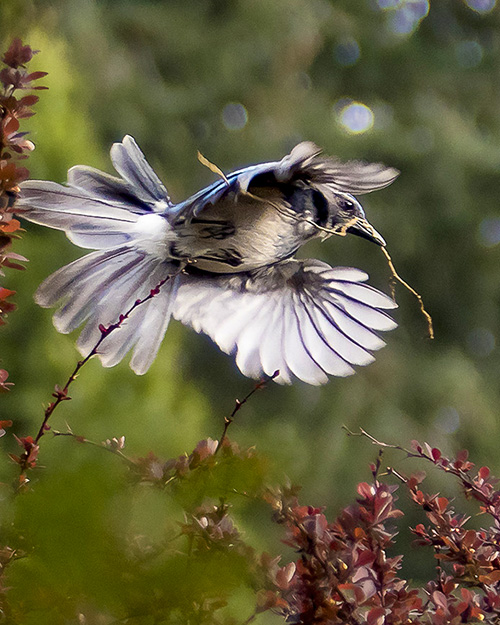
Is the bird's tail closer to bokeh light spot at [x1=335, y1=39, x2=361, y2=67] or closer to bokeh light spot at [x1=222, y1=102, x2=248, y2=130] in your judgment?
bokeh light spot at [x1=222, y1=102, x2=248, y2=130]

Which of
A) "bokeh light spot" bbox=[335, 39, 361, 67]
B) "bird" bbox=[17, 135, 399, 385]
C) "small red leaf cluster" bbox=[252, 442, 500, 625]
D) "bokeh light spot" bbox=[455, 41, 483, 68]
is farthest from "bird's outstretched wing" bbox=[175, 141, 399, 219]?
"bokeh light spot" bbox=[455, 41, 483, 68]

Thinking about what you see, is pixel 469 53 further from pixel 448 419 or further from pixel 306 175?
pixel 306 175

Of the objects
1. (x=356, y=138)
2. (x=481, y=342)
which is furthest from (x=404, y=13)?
(x=481, y=342)

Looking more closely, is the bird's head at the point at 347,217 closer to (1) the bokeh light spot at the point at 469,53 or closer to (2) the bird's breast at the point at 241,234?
(2) the bird's breast at the point at 241,234

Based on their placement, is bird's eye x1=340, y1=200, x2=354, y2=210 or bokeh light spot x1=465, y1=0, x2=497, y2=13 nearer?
bird's eye x1=340, y1=200, x2=354, y2=210

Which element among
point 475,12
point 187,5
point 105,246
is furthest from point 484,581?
point 475,12

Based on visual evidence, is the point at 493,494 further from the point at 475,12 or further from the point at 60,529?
the point at 475,12
